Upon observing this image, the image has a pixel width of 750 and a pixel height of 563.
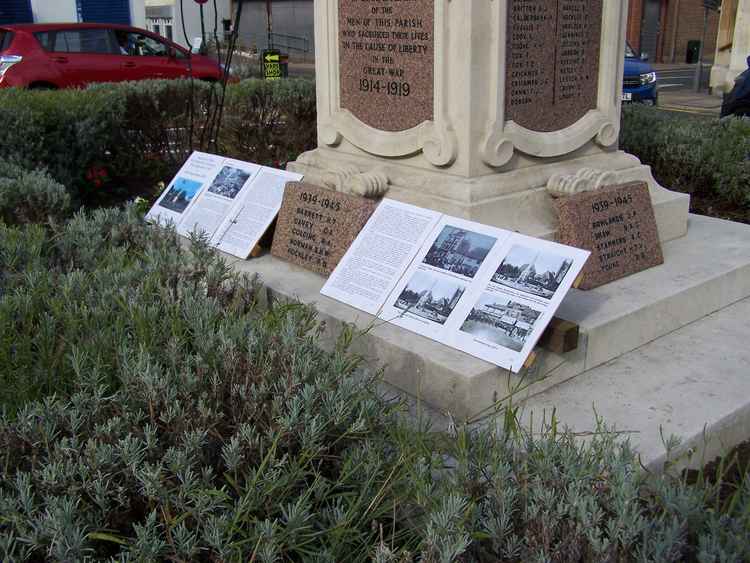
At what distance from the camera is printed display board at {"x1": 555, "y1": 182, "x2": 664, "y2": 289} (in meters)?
4.22

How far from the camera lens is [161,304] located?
2.78 m

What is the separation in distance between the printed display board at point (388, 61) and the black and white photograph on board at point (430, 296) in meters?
1.22

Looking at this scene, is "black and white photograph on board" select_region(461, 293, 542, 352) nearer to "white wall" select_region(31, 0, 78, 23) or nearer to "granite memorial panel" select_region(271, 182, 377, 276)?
"granite memorial panel" select_region(271, 182, 377, 276)

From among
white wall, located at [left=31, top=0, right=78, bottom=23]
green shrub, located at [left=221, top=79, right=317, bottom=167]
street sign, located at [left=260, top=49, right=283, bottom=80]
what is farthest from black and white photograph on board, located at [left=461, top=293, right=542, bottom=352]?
white wall, located at [left=31, top=0, right=78, bottom=23]

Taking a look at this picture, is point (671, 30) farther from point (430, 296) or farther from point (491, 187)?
point (430, 296)

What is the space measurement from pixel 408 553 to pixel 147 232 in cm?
261

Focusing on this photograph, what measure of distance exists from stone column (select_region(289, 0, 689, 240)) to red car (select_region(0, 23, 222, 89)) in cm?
774

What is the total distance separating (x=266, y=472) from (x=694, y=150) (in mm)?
5877

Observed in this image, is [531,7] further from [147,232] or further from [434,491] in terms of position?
[434,491]

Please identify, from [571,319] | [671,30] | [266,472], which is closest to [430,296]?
[571,319]

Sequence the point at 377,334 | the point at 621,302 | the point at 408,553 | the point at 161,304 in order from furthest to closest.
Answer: the point at 621,302, the point at 377,334, the point at 161,304, the point at 408,553

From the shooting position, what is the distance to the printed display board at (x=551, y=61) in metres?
4.40

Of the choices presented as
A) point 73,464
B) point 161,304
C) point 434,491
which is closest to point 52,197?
point 161,304

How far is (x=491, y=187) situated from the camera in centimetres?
444
